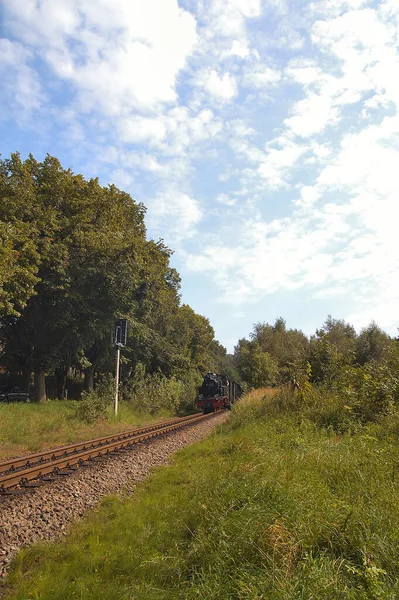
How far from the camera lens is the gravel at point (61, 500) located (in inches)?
195

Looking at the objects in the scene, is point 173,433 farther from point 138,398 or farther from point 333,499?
point 333,499

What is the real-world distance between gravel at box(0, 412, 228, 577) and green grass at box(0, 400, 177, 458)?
3.55 meters

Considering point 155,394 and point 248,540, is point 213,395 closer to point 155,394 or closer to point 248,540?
point 155,394

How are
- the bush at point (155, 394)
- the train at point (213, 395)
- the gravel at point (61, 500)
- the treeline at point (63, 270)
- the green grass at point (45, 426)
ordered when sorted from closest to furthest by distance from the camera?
the gravel at point (61, 500) < the green grass at point (45, 426) < the treeline at point (63, 270) < the bush at point (155, 394) < the train at point (213, 395)

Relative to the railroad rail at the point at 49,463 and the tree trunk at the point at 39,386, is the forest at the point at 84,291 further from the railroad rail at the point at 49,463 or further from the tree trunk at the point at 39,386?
the railroad rail at the point at 49,463

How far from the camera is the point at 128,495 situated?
7168mm

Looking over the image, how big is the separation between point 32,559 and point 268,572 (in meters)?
3.08

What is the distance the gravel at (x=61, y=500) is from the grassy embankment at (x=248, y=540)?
0.31 m

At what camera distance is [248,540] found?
3541 millimetres

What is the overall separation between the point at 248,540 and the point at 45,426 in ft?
42.0

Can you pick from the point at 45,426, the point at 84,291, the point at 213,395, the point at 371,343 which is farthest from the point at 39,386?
the point at 371,343

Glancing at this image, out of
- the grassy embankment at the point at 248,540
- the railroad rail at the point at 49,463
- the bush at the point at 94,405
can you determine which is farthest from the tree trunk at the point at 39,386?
the grassy embankment at the point at 248,540

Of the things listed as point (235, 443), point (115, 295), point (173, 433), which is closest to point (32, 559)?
point (235, 443)

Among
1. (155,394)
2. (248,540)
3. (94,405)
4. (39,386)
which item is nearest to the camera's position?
(248,540)
